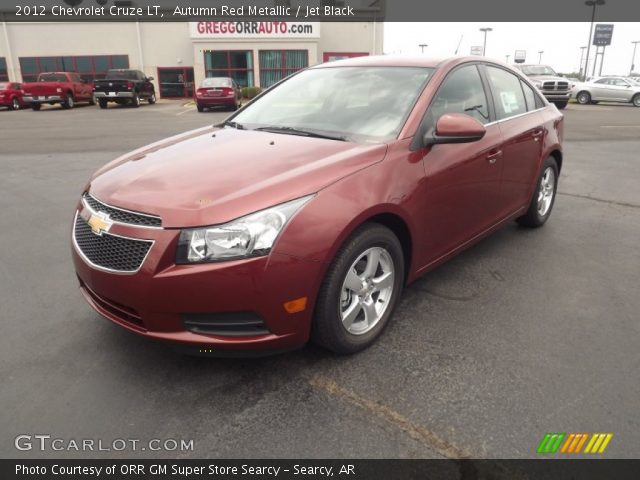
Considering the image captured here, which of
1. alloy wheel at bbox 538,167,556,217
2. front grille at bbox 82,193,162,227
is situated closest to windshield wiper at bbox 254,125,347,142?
front grille at bbox 82,193,162,227

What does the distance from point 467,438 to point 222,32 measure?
112 ft

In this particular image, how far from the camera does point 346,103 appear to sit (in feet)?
11.5

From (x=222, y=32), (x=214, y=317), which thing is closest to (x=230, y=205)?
(x=214, y=317)

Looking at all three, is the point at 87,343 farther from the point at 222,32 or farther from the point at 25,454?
the point at 222,32

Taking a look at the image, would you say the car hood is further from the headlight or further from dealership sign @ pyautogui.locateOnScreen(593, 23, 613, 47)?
dealership sign @ pyautogui.locateOnScreen(593, 23, 613, 47)

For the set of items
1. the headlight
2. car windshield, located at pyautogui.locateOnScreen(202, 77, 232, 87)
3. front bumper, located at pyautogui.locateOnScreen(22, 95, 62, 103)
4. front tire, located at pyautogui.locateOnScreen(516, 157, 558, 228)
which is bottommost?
front bumper, located at pyautogui.locateOnScreen(22, 95, 62, 103)

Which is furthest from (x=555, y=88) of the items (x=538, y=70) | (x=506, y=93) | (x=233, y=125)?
(x=233, y=125)

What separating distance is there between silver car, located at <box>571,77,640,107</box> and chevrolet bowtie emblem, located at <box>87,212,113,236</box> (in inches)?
1216

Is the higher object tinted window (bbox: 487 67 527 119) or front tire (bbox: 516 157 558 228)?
tinted window (bbox: 487 67 527 119)

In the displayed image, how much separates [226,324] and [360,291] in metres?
0.81

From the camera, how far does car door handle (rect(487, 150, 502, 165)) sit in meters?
3.70

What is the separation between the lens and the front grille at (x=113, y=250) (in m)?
2.36

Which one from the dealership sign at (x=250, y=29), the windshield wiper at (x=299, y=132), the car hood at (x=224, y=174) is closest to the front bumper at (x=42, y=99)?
the dealership sign at (x=250, y=29)

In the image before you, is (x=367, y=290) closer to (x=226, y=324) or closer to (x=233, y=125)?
(x=226, y=324)
